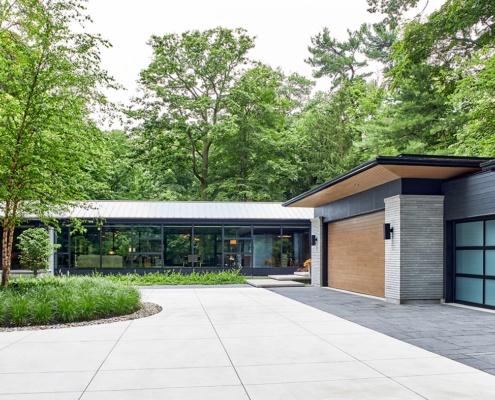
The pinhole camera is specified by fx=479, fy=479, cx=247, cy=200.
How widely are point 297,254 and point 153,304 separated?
1378 cm

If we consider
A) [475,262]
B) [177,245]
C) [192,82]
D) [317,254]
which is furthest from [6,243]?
[192,82]

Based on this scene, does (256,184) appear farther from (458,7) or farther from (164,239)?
(458,7)

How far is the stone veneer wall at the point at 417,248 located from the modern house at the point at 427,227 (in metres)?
0.03

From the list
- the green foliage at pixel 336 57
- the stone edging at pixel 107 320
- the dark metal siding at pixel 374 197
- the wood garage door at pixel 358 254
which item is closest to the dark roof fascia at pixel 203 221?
the dark metal siding at pixel 374 197

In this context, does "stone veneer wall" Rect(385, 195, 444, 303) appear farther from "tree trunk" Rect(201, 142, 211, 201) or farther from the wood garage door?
"tree trunk" Rect(201, 142, 211, 201)

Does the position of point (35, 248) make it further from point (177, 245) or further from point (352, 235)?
point (352, 235)

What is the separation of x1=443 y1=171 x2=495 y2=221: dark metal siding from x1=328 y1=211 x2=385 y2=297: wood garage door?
2.12 m

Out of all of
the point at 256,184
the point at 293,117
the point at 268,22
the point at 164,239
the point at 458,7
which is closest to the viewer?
the point at 458,7

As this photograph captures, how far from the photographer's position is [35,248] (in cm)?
1948

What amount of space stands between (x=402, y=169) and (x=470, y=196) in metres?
1.71

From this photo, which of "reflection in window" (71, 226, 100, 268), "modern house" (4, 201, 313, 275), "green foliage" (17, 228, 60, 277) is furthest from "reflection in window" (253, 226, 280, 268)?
"green foliage" (17, 228, 60, 277)

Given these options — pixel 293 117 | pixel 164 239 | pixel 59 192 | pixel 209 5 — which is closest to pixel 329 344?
pixel 59 192

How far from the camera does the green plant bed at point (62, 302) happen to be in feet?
29.1

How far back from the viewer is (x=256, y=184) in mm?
33000
